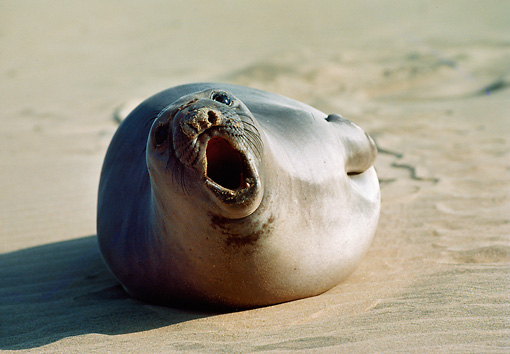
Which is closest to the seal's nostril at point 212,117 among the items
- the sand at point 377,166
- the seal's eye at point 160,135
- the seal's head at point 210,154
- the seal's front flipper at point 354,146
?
the seal's head at point 210,154

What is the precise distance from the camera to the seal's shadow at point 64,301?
112 inches

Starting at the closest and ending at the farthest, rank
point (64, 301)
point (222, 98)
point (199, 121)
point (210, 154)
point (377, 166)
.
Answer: point (199, 121)
point (210, 154)
point (222, 98)
point (64, 301)
point (377, 166)

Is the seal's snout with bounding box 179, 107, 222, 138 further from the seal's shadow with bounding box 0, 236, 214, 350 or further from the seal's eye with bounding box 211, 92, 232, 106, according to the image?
the seal's shadow with bounding box 0, 236, 214, 350

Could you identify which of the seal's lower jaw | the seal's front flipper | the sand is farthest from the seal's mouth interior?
the seal's front flipper

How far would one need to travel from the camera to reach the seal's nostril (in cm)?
231

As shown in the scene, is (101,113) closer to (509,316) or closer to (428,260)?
(428,260)

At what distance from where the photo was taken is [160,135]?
8.15 ft

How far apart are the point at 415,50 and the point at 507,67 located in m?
2.63

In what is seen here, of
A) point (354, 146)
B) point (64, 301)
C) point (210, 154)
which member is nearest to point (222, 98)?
point (210, 154)

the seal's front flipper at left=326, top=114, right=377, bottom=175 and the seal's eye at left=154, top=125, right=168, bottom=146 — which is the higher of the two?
the seal's eye at left=154, top=125, right=168, bottom=146

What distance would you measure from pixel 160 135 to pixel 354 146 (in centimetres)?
135

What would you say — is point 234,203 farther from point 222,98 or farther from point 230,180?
point 222,98

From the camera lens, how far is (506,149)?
241 inches

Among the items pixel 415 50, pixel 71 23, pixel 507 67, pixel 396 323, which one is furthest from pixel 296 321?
pixel 71 23
